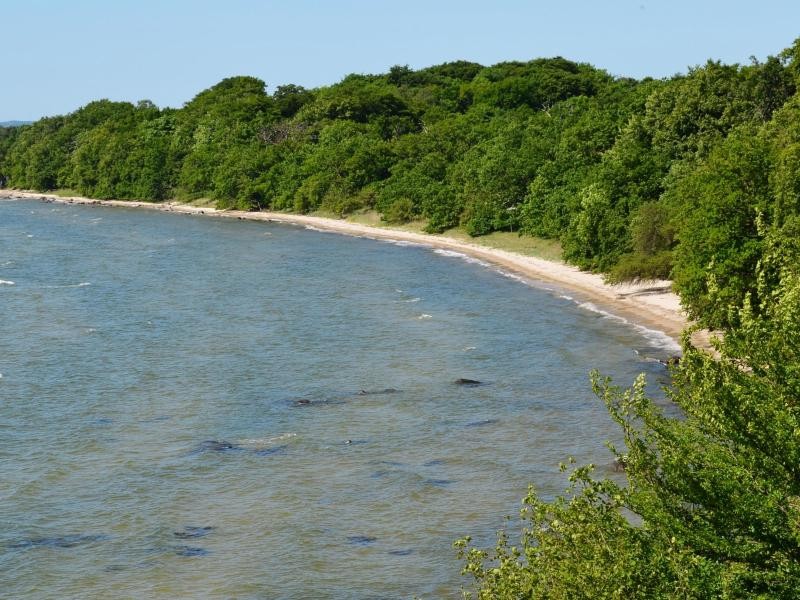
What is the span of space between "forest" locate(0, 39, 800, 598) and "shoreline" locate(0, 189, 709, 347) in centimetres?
170

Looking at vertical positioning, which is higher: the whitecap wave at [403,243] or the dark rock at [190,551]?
the whitecap wave at [403,243]

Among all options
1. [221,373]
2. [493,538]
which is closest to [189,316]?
[221,373]

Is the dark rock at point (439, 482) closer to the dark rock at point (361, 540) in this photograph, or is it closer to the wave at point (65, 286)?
the dark rock at point (361, 540)

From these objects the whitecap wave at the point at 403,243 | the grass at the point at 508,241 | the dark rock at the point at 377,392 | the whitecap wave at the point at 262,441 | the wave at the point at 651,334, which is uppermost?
the grass at the point at 508,241

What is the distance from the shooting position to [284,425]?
2030 inches

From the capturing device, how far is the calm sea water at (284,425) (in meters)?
37.1

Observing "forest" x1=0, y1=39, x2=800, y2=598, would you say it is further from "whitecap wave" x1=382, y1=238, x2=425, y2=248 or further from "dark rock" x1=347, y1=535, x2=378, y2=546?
"whitecap wave" x1=382, y1=238, x2=425, y2=248

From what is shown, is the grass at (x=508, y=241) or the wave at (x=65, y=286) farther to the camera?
the grass at (x=508, y=241)

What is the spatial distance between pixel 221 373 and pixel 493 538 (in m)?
28.4

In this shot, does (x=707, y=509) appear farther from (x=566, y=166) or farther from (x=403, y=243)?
(x=403, y=243)

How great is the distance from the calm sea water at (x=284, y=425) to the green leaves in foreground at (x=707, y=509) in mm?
13893

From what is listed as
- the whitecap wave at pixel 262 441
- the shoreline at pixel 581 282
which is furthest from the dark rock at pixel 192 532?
the shoreline at pixel 581 282

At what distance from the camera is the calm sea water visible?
37.1 m

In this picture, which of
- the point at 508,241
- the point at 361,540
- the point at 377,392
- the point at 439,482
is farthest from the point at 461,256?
the point at 361,540
